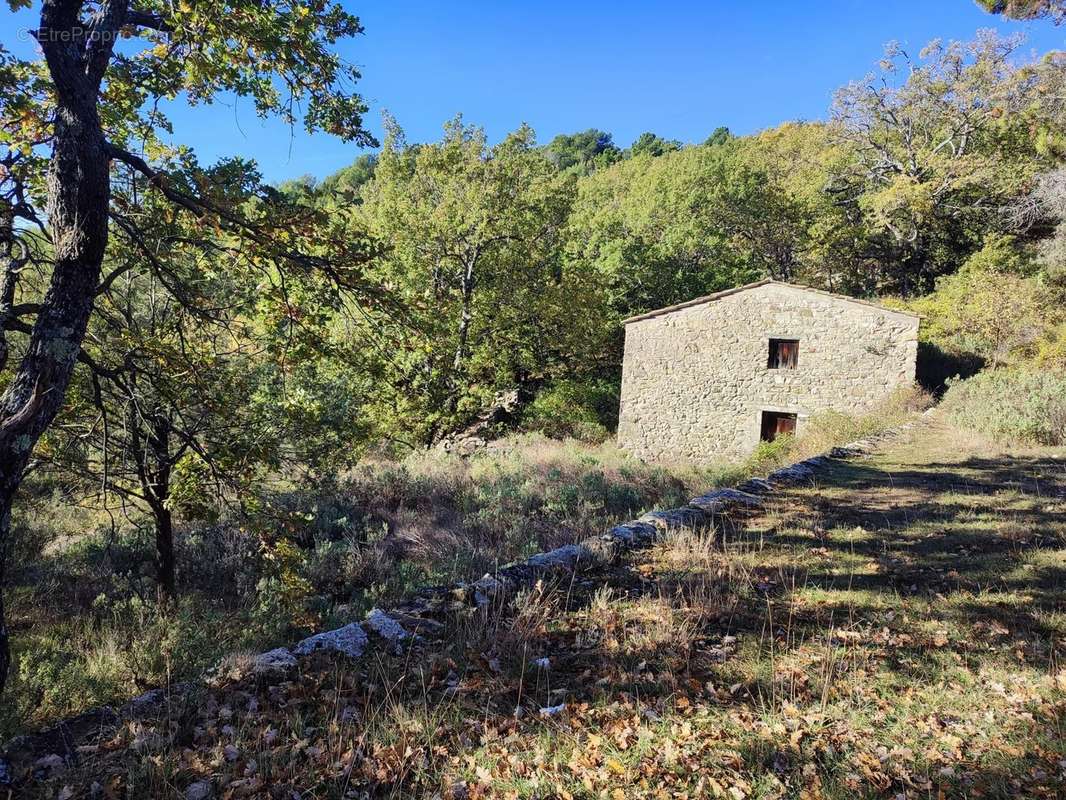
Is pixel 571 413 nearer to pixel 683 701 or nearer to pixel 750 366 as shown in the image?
pixel 750 366

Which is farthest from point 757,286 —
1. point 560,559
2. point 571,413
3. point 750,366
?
point 560,559

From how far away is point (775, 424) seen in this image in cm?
1845

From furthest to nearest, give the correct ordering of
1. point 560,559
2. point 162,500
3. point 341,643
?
point 162,500 < point 560,559 < point 341,643

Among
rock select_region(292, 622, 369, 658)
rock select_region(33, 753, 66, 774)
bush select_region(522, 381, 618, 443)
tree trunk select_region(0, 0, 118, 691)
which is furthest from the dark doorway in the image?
rock select_region(33, 753, 66, 774)

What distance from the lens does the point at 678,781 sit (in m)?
2.61

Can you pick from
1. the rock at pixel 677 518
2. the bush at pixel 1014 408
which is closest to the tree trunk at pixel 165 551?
the rock at pixel 677 518

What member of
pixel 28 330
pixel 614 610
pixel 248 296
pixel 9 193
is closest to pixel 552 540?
pixel 614 610

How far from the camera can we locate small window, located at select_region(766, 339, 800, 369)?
1792 centimetres

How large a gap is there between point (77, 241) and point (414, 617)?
3.22 metres

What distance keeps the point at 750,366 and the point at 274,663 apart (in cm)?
1725

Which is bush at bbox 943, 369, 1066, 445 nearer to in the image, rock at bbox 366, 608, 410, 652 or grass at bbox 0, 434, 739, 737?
grass at bbox 0, 434, 739, 737

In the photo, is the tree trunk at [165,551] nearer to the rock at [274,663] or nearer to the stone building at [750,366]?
the rock at [274,663]

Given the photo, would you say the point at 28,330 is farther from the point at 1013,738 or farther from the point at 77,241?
the point at 1013,738

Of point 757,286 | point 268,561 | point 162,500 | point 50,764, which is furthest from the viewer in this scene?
point 757,286
